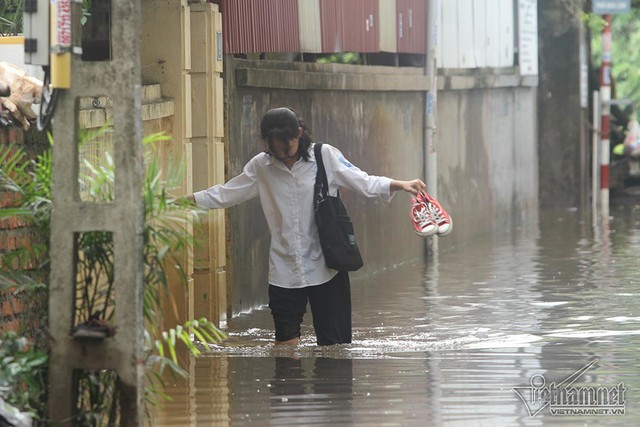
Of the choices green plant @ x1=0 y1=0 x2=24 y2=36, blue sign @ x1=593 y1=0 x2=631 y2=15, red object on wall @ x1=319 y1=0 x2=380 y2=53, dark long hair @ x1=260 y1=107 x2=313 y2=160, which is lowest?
dark long hair @ x1=260 y1=107 x2=313 y2=160

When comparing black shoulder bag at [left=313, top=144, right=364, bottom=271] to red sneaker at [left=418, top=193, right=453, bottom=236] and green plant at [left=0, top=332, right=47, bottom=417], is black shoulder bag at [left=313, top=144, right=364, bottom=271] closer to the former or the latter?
red sneaker at [left=418, top=193, right=453, bottom=236]

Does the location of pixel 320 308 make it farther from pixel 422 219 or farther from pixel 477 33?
pixel 477 33

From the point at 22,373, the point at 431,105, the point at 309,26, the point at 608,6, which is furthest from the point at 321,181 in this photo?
the point at 608,6

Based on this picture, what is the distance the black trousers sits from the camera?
902cm

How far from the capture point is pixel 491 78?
19.9 metres

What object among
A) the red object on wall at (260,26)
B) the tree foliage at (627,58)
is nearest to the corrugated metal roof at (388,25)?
the red object on wall at (260,26)

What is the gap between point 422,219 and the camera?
8914 mm

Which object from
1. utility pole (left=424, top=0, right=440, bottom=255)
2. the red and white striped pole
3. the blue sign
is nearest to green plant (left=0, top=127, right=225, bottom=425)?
utility pole (left=424, top=0, right=440, bottom=255)

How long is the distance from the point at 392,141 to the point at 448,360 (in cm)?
696

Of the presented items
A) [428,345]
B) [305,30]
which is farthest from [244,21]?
[428,345]

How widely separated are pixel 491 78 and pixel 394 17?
4.34m

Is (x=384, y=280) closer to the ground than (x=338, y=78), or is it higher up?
closer to the ground

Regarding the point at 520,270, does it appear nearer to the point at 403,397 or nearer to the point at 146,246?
the point at 403,397

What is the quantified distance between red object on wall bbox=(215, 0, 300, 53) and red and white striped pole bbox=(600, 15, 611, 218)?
Answer: 9.43 meters
